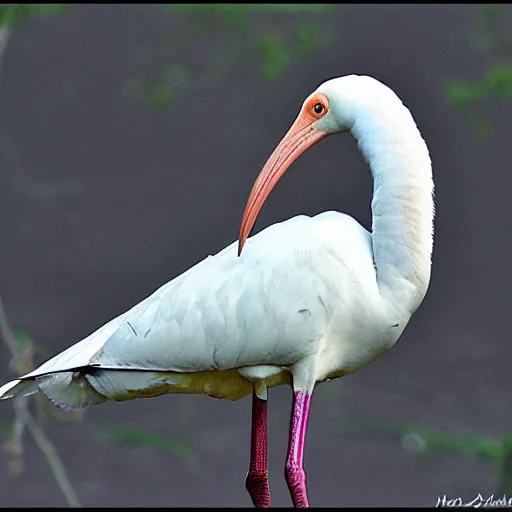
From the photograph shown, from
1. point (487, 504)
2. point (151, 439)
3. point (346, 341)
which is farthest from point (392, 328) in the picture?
point (151, 439)

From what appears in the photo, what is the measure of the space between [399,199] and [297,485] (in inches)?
24.9

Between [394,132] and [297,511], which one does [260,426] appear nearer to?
[297,511]

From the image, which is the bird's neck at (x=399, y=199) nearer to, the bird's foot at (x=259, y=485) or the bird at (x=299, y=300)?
the bird at (x=299, y=300)

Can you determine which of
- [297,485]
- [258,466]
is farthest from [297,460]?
[258,466]

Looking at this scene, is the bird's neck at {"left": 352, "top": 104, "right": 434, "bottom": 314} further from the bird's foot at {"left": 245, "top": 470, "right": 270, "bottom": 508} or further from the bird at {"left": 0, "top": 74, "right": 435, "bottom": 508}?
the bird's foot at {"left": 245, "top": 470, "right": 270, "bottom": 508}

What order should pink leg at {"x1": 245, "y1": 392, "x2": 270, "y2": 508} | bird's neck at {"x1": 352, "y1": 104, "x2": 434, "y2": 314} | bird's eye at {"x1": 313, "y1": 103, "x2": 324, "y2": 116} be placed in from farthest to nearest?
1. pink leg at {"x1": 245, "y1": 392, "x2": 270, "y2": 508}
2. bird's eye at {"x1": 313, "y1": 103, "x2": 324, "y2": 116}
3. bird's neck at {"x1": 352, "y1": 104, "x2": 434, "y2": 314}

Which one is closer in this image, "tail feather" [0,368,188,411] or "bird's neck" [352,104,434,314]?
"bird's neck" [352,104,434,314]

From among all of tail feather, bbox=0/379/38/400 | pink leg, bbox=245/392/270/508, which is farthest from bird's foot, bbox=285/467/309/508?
tail feather, bbox=0/379/38/400

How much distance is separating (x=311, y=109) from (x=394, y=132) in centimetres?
21

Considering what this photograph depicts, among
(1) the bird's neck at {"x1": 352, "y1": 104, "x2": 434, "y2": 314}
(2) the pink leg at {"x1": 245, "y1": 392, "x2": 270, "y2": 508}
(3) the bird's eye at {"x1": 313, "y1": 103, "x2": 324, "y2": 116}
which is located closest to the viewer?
(1) the bird's neck at {"x1": 352, "y1": 104, "x2": 434, "y2": 314}

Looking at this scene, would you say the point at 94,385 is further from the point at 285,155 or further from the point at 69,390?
the point at 285,155

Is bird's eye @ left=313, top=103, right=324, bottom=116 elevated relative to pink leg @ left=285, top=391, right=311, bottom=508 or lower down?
elevated

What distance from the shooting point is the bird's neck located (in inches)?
118

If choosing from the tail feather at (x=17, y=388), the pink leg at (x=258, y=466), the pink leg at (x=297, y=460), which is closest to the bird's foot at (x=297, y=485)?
the pink leg at (x=297, y=460)
